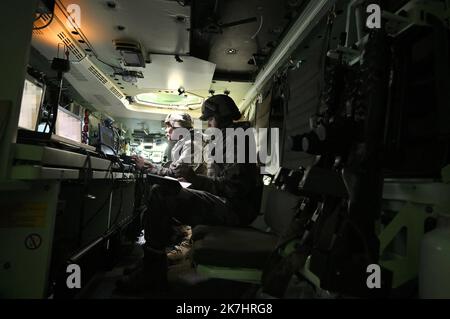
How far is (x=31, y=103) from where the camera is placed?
172 centimetres

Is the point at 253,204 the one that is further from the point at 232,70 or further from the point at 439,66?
the point at 232,70

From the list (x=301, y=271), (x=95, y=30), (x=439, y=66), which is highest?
(x=95, y=30)

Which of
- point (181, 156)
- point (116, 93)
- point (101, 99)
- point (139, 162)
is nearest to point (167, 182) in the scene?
point (139, 162)

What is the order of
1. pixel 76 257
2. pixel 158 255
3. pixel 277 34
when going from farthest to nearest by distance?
pixel 277 34, pixel 158 255, pixel 76 257

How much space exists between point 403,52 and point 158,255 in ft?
5.74

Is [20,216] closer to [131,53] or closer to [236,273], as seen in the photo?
[236,273]

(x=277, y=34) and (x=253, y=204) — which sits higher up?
(x=277, y=34)

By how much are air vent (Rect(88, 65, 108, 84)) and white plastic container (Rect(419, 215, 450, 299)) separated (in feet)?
12.5

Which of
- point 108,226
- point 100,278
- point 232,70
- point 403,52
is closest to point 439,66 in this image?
point 403,52

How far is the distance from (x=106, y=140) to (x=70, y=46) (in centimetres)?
115

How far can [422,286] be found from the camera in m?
0.89

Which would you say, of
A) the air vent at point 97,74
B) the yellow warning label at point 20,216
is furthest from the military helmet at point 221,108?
the air vent at point 97,74

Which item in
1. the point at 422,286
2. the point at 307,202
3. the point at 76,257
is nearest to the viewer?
the point at 422,286

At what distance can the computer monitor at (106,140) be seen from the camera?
8.25 ft
